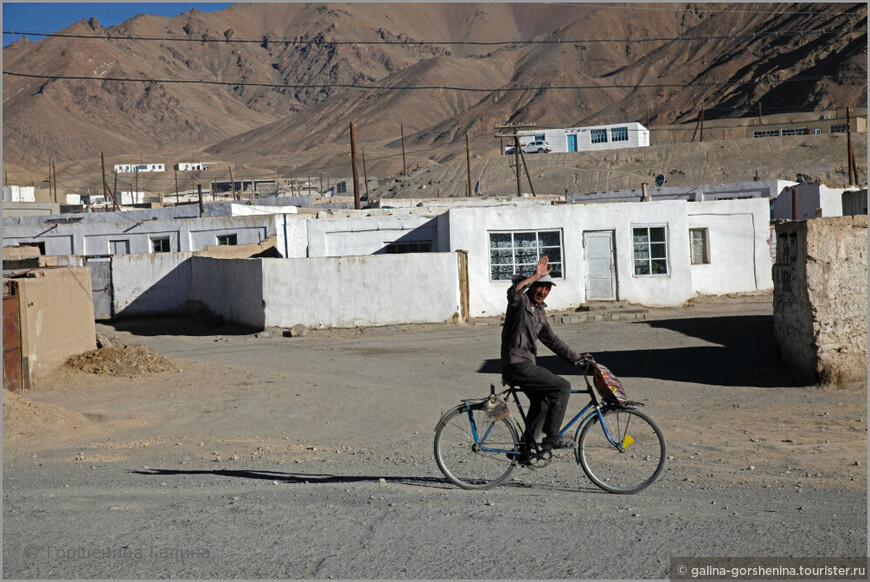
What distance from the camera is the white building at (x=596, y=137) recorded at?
90.4 meters

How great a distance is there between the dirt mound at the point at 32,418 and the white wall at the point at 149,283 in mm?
19020

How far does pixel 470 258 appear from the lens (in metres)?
25.1

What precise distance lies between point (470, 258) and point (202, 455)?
1600cm

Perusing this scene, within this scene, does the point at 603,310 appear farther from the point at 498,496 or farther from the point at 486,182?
the point at 486,182

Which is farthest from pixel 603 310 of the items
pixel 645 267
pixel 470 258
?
pixel 470 258

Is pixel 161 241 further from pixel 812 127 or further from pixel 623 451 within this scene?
pixel 812 127

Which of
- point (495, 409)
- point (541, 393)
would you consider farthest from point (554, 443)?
point (495, 409)

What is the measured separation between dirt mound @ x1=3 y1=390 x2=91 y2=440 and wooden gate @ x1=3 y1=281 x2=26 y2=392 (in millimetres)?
2643

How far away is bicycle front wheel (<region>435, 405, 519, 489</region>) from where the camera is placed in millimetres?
7484

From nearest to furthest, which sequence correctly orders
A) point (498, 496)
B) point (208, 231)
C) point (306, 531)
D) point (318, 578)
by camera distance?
point (318, 578)
point (306, 531)
point (498, 496)
point (208, 231)

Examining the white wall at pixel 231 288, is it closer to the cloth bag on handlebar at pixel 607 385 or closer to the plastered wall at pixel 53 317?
the plastered wall at pixel 53 317

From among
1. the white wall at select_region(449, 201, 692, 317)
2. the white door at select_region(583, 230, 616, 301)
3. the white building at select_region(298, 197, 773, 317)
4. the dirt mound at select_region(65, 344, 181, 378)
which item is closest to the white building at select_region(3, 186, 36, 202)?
the white building at select_region(298, 197, 773, 317)

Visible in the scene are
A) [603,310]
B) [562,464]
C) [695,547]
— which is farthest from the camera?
[603,310]

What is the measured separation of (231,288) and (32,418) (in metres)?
14.2
